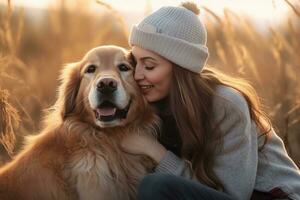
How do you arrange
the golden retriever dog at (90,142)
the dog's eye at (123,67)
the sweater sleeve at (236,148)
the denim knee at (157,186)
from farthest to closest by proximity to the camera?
the dog's eye at (123,67), the golden retriever dog at (90,142), the sweater sleeve at (236,148), the denim knee at (157,186)

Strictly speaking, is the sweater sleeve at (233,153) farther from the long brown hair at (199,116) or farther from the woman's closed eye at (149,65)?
the woman's closed eye at (149,65)

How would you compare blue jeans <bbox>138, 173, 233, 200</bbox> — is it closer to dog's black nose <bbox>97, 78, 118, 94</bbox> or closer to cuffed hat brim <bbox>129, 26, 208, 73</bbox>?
dog's black nose <bbox>97, 78, 118, 94</bbox>

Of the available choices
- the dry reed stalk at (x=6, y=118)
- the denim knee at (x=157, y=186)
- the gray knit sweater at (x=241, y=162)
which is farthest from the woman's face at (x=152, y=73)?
the dry reed stalk at (x=6, y=118)

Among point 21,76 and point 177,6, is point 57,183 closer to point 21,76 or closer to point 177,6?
point 177,6

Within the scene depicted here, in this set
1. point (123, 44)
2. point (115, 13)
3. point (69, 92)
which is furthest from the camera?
point (123, 44)

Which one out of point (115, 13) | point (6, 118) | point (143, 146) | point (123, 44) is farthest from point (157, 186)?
point (123, 44)

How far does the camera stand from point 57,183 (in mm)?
3537

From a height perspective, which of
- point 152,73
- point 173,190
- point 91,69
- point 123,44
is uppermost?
point 152,73

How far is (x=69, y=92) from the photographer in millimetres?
3770

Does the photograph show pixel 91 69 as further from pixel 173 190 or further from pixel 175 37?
pixel 173 190

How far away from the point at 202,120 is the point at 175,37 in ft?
1.57

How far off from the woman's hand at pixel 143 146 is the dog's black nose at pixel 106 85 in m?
0.38

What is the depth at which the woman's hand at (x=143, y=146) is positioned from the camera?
356 cm

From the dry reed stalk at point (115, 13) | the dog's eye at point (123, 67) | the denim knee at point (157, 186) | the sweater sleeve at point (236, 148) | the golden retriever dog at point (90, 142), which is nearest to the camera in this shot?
the denim knee at point (157, 186)
